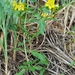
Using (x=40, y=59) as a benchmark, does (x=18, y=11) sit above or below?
above

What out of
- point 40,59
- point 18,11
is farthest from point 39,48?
point 18,11

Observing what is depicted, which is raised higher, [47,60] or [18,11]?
[18,11]

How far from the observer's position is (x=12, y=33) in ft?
4.39

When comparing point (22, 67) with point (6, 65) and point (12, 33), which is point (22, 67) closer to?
point (6, 65)

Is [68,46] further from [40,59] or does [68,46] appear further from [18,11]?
[18,11]

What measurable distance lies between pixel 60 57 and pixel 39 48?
0.13m

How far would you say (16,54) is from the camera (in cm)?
134

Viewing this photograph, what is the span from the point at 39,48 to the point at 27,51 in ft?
0.38

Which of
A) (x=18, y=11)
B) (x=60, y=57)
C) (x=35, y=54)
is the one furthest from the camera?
(x=60, y=57)

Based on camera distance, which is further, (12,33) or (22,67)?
(12,33)

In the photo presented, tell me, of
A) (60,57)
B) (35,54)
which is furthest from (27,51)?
(60,57)

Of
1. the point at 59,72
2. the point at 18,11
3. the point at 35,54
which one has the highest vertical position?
the point at 18,11

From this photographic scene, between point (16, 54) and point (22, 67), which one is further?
point (16, 54)

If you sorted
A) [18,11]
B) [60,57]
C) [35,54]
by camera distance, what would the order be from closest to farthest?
[18,11], [35,54], [60,57]
